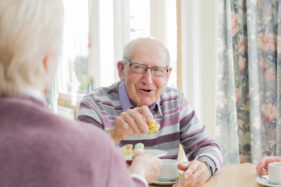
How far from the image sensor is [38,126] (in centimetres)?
68

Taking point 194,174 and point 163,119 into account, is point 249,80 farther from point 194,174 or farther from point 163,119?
point 194,174

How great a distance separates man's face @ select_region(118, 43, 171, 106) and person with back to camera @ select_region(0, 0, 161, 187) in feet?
3.79

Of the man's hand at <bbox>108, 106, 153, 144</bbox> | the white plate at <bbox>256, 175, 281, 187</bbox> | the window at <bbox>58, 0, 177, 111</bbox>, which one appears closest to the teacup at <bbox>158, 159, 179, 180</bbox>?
the man's hand at <bbox>108, 106, 153, 144</bbox>

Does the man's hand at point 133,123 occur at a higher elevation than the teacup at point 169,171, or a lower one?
higher

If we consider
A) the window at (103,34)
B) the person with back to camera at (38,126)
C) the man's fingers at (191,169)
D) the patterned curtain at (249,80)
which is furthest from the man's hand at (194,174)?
the window at (103,34)

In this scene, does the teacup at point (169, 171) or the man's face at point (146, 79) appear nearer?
the teacup at point (169, 171)

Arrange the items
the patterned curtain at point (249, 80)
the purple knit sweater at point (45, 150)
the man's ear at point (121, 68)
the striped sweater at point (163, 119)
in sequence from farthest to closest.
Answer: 1. the patterned curtain at point (249, 80)
2. the man's ear at point (121, 68)
3. the striped sweater at point (163, 119)
4. the purple knit sweater at point (45, 150)

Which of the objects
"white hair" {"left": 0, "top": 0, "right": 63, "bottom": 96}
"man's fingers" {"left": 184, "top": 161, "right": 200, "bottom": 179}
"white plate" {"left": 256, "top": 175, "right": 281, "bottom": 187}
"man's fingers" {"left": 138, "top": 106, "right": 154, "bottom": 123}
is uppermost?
"white hair" {"left": 0, "top": 0, "right": 63, "bottom": 96}

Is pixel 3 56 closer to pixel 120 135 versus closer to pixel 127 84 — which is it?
pixel 120 135

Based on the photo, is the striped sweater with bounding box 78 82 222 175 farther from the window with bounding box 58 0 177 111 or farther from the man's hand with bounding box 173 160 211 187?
the window with bounding box 58 0 177 111

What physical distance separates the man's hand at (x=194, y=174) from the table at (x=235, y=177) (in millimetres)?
27

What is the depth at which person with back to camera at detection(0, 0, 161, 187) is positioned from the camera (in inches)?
25.9

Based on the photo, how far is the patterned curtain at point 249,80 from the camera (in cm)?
236

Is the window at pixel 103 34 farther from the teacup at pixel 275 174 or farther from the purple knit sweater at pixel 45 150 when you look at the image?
the purple knit sweater at pixel 45 150
